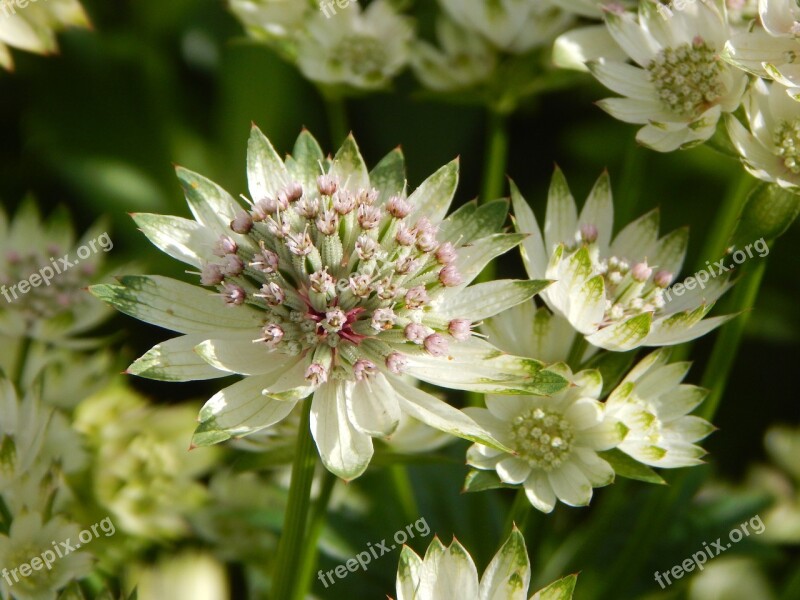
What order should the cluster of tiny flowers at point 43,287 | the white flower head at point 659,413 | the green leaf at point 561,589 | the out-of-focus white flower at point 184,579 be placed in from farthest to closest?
the cluster of tiny flowers at point 43,287, the out-of-focus white flower at point 184,579, the white flower head at point 659,413, the green leaf at point 561,589

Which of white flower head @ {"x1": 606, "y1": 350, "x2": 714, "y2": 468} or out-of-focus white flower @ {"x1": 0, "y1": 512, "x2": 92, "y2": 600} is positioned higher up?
out-of-focus white flower @ {"x1": 0, "y1": 512, "x2": 92, "y2": 600}

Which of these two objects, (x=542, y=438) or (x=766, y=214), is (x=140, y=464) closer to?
(x=542, y=438)

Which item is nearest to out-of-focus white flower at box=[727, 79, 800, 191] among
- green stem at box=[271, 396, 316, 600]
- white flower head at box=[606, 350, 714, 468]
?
white flower head at box=[606, 350, 714, 468]

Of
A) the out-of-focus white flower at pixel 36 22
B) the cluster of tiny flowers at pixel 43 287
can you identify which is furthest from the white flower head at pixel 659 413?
the out-of-focus white flower at pixel 36 22

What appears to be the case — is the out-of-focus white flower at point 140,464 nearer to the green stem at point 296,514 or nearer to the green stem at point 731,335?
the green stem at point 296,514

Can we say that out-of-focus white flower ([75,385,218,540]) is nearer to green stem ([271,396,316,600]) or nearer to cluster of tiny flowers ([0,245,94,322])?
cluster of tiny flowers ([0,245,94,322])

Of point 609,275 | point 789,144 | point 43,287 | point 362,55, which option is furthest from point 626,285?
point 43,287
